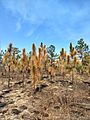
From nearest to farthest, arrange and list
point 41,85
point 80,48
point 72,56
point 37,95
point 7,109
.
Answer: point 7,109 < point 37,95 < point 41,85 < point 72,56 < point 80,48

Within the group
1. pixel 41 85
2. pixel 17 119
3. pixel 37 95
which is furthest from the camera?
pixel 41 85

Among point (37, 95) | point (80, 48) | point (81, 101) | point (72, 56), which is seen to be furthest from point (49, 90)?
point (80, 48)

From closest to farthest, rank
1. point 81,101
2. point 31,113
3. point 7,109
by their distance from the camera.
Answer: point 31,113 → point 7,109 → point 81,101

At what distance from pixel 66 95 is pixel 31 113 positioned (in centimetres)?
991

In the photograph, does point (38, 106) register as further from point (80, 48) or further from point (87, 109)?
point (80, 48)

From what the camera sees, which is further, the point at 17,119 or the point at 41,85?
the point at 41,85

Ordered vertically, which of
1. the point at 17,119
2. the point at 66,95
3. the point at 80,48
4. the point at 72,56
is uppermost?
the point at 80,48

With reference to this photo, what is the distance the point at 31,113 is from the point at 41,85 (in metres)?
16.0

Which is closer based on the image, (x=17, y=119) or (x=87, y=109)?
(x=17, y=119)

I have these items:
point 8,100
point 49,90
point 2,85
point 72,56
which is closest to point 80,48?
point 72,56

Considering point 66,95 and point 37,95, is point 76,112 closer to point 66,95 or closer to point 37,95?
point 66,95

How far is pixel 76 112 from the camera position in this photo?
30484mm

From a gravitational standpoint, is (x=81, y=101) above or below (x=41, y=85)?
below

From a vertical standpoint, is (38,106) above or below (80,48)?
below
